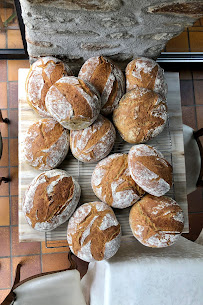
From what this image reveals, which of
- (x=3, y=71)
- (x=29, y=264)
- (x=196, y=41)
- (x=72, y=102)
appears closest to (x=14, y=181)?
(x=29, y=264)

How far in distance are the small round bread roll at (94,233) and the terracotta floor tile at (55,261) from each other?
0.93m

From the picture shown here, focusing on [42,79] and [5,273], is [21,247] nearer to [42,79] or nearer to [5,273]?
[5,273]

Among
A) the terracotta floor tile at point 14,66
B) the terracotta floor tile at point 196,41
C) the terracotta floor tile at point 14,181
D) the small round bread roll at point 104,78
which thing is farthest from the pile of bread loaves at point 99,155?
the terracotta floor tile at point 196,41

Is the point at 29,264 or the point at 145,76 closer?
the point at 145,76

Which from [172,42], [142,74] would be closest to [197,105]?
[172,42]

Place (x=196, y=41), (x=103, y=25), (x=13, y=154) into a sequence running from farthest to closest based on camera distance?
(x=196, y=41)
(x=13, y=154)
(x=103, y=25)

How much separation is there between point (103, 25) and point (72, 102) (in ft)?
1.27

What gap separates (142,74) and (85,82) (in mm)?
332

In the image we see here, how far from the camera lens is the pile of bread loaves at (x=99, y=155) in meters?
1.40

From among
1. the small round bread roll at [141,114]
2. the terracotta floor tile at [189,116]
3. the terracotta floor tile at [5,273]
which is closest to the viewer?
the small round bread roll at [141,114]

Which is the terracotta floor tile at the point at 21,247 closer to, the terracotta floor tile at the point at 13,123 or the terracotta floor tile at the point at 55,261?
the terracotta floor tile at the point at 55,261

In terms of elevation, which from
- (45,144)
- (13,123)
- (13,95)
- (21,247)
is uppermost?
(13,95)

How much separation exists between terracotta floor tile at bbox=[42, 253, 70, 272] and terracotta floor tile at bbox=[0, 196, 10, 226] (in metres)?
0.40

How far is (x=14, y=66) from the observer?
94.9 inches
